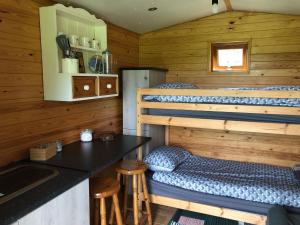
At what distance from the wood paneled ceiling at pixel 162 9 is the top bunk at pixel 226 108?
0.81 m

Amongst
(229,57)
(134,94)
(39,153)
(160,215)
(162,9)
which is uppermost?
(162,9)

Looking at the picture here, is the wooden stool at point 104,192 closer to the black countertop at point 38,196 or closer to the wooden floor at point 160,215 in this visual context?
the black countertop at point 38,196

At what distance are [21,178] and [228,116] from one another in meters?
1.74

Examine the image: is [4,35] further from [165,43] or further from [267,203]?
[267,203]

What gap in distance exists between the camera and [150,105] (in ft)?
8.48

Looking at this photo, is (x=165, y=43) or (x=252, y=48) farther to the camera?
(x=165, y=43)

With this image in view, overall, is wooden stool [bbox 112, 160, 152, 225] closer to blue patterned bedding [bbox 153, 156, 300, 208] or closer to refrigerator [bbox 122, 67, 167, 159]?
blue patterned bedding [bbox 153, 156, 300, 208]

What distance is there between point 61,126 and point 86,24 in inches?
38.9

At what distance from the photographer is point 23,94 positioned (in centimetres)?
185

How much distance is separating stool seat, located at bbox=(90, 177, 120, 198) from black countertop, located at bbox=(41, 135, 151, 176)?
194mm

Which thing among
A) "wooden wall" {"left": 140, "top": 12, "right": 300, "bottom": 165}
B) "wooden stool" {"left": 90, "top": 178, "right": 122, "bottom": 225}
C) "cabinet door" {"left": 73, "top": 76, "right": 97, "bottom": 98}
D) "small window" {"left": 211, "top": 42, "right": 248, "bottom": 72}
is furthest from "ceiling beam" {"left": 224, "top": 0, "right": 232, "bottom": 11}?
"wooden stool" {"left": 90, "top": 178, "right": 122, "bottom": 225}

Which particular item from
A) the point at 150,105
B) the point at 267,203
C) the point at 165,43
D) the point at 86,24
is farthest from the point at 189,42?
the point at 267,203

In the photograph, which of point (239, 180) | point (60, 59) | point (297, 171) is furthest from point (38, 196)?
point (297, 171)

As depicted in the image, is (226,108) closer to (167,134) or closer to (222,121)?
(222,121)
